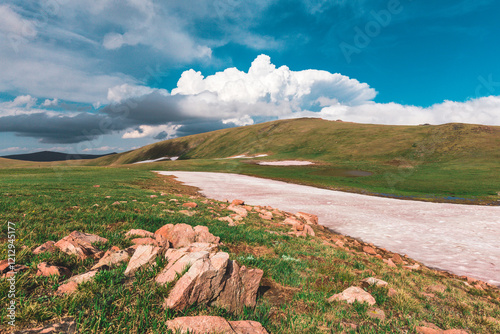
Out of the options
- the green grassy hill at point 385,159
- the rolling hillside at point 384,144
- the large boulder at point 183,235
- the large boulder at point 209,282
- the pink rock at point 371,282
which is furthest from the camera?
the rolling hillside at point 384,144

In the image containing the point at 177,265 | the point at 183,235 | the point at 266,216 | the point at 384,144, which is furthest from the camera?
the point at 384,144

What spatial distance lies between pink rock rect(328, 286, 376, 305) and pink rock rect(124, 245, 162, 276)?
487 cm

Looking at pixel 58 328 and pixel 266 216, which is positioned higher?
pixel 58 328

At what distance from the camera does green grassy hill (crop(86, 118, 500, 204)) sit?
4900cm

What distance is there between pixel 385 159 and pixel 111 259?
11236 cm

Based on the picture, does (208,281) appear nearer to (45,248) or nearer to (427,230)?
(45,248)

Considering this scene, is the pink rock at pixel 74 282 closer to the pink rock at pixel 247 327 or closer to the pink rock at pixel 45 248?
the pink rock at pixel 45 248

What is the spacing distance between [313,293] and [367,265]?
465cm

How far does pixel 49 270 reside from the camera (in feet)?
16.6

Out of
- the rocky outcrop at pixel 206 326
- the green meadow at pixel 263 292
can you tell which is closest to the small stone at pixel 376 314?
the green meadow at pixel 263 292

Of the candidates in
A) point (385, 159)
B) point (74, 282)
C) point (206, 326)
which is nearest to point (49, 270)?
point (74, 282)

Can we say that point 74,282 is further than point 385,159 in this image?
No

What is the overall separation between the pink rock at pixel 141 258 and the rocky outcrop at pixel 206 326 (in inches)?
75.2

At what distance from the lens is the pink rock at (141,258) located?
555 cm
